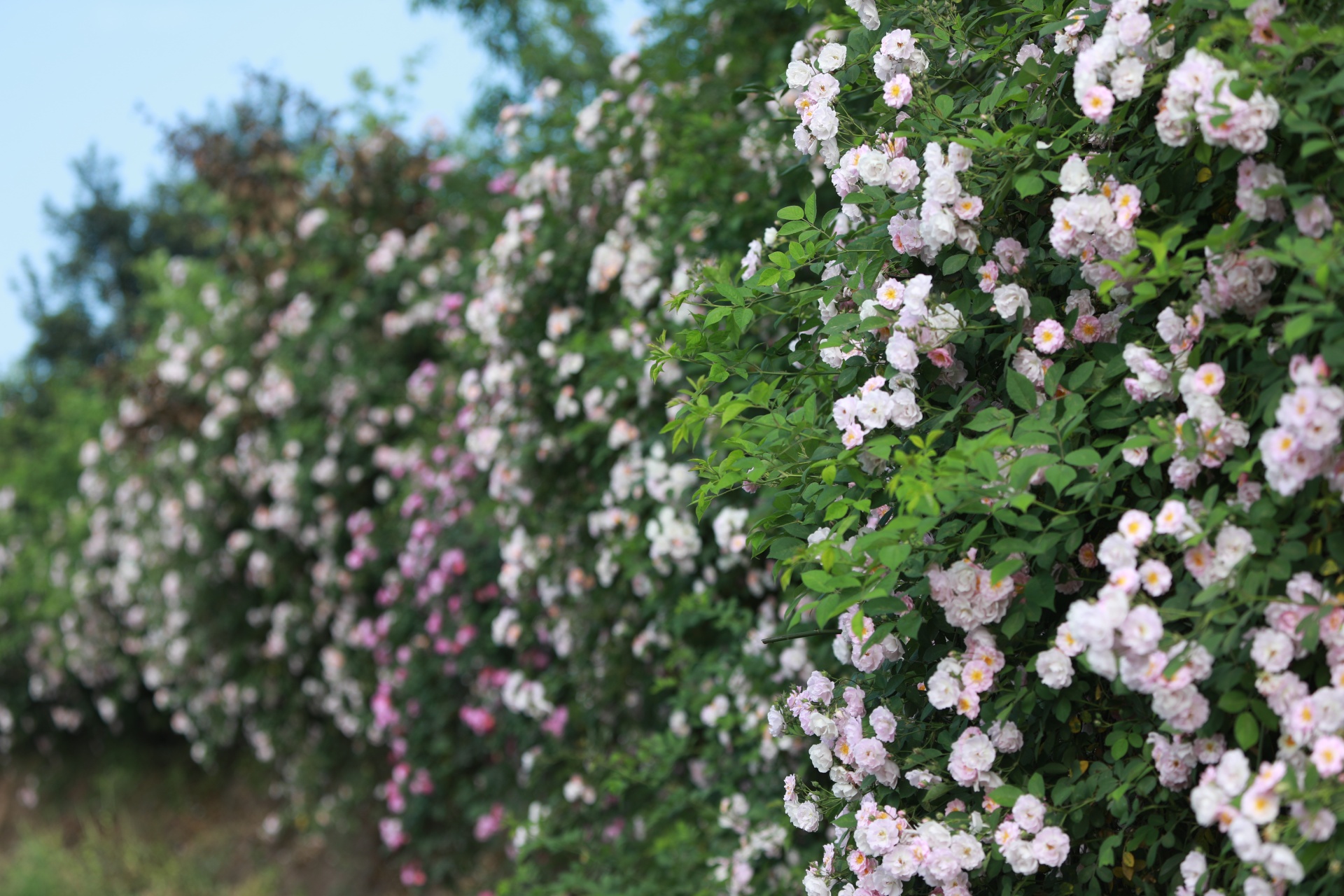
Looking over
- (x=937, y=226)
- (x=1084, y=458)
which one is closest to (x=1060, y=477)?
(x=1084, y=458)

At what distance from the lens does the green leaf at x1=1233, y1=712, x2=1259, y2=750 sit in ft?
4.07

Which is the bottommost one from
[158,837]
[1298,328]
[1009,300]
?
[1298,328]

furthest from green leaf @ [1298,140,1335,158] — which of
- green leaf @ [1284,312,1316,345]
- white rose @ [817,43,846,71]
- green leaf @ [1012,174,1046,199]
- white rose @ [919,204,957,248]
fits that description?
white rose @ [817,43,846,71]

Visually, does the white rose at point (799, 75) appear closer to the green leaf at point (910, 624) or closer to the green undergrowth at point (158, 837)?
the green leaf at point (910, 624)

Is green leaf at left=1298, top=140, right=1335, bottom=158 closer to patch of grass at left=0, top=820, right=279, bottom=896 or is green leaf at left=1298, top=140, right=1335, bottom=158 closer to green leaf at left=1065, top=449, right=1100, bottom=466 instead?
green leaf at left=1065, top=449, right=1100, bottom=466

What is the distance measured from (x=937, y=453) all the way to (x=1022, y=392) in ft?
0.53

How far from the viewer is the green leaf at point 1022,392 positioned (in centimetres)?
148

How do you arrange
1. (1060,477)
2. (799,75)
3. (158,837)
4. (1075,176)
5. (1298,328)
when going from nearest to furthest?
(1298,328) → (1060,477) → (1075,176) → (799,75) → (158,837)

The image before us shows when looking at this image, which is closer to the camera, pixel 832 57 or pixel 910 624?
pixel 910 624

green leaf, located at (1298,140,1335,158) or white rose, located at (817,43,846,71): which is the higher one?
white rose, located at (817,43,846,71)

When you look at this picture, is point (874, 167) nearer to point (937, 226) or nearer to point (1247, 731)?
point (937, 226)

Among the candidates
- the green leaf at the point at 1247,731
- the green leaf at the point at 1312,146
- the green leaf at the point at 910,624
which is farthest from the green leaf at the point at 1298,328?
the green leaf at the point at 910,624

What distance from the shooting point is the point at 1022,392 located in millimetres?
1485

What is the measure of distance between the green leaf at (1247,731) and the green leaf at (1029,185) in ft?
2.33
